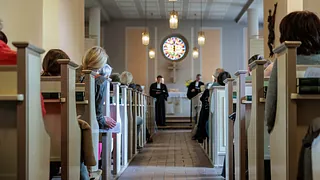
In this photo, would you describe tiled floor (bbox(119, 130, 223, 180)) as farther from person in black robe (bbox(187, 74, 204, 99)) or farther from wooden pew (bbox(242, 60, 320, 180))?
person in black robe (bbox(187, 74, 204, 99))

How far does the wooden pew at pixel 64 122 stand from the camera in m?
2.40

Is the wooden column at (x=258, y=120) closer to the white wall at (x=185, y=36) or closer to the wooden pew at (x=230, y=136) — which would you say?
the wooden pew at (x=230, y=136)

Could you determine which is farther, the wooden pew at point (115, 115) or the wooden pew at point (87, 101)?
the wooden pew at point (115, 115)

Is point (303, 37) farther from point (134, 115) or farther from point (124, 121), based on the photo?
point (134, 115)

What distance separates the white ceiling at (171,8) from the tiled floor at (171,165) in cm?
568

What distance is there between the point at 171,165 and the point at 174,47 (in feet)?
30.2

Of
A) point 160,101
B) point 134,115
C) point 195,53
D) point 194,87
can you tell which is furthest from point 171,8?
point 134,115

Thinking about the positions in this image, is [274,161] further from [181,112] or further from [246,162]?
[181,112]

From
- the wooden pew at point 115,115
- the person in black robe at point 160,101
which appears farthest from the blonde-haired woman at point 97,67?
the person in black robe at point 160,101

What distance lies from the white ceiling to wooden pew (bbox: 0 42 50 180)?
9250mm

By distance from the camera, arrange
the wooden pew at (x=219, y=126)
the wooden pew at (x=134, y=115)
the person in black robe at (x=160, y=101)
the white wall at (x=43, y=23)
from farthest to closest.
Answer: the person in black robe at (x=160, y=101) → the wooden pew at (x=134, y=115) → the white wall at (x=43, y=23) → the wooden pew at (x=219, y=126)

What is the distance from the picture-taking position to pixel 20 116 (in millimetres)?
1813

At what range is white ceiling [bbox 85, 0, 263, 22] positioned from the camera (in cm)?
1120

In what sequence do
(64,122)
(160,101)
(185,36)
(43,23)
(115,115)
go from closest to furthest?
(64,122), (115,115), (43,23), (160,101), (185,36)
